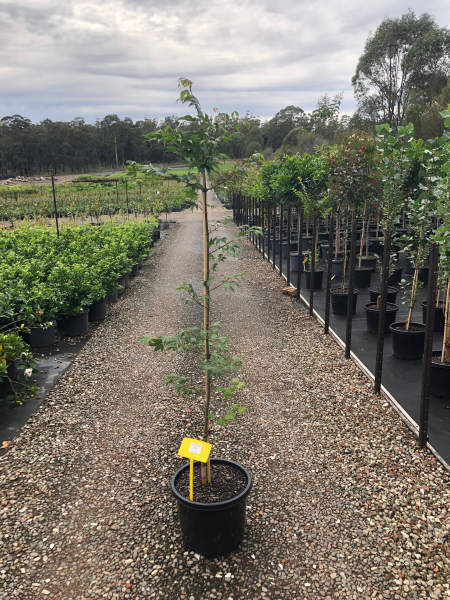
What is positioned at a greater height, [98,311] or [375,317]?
[375,317]

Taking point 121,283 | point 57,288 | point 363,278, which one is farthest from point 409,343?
point 121,283

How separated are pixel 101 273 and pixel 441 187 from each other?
5718mm

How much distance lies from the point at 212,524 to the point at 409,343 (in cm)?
363

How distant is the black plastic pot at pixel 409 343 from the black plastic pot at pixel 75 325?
4.50 meters

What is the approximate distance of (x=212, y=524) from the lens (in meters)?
2.62

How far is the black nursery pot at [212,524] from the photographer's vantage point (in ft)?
8.57

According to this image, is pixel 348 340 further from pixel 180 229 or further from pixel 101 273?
pixel 180 229

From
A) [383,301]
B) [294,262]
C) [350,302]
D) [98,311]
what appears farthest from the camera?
[294,262]

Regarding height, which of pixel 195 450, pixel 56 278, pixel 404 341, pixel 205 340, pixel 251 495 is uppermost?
pixel 205 340

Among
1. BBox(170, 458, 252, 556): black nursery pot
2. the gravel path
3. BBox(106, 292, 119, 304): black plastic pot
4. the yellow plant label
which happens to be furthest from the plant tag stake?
BBox(106, 292, 119, 304): black plastic pot

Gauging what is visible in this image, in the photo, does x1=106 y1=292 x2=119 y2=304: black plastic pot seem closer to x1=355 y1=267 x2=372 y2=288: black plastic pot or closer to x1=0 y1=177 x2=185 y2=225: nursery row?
x1=355 y1=267 x2=372 y2=288: black plastic pot

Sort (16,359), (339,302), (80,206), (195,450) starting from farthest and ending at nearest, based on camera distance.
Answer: (80,206), (339,302), (16,359), (195,450)

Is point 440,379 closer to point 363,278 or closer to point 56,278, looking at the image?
point 363,278

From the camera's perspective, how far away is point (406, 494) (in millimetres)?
3211
